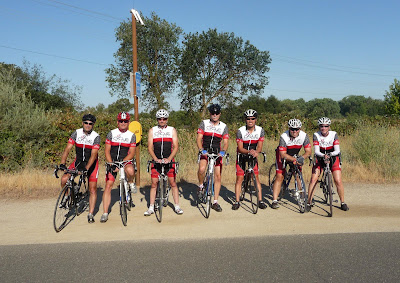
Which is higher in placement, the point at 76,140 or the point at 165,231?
the point at 76,140

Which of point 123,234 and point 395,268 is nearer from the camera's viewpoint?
point 395,268

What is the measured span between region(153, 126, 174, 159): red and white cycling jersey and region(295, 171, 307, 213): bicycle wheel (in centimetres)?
273

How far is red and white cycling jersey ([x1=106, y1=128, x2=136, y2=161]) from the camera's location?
6.70m

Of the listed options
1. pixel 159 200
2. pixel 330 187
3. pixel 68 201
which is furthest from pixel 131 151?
pixel 330 187

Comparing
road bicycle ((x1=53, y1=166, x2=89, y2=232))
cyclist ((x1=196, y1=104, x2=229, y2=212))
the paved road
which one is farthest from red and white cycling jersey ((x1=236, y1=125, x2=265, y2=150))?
road bicycle ((x1=53, y1=166, x2=89, y2=232))

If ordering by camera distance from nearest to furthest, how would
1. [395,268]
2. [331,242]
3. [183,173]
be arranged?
[395,268]
[331,242]
[183,173]

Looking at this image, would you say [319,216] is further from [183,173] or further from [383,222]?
[183,173]

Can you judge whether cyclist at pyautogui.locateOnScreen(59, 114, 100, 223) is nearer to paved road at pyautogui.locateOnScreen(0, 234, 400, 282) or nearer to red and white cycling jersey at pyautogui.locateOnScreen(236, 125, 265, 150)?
paved road at pyautogui.locateOnScreen(0, 234, 400, 282)

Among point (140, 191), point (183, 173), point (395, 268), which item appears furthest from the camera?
point (183, 173)

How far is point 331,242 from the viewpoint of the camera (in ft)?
17.5

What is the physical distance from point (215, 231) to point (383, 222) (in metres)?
3.16

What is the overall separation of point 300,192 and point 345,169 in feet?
16.3

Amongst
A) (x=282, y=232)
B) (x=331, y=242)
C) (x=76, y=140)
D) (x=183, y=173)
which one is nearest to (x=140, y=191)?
(x=183, y=173)

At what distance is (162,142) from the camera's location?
271 inches
